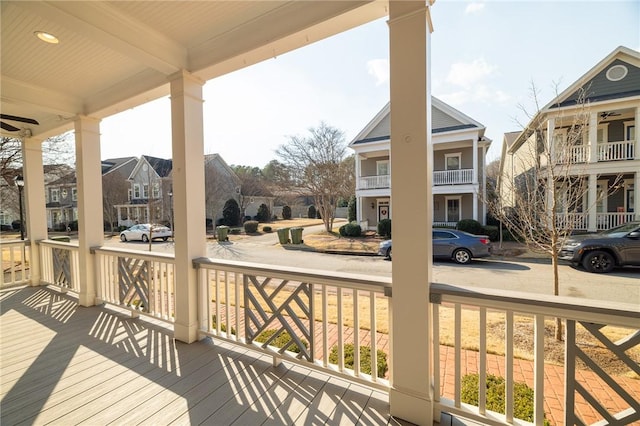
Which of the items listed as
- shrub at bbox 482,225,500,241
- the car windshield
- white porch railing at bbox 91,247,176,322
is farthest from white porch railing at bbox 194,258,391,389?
shrub at bbox 482,225,500,241

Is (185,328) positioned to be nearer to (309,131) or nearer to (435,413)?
(435,413)

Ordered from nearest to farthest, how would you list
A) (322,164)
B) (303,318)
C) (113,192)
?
1. (303,318)
2. (322,164)
3. (113,192)

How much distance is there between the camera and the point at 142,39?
2.36m

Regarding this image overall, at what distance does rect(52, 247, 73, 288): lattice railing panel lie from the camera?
4309 mm

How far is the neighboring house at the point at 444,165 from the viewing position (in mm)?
10242

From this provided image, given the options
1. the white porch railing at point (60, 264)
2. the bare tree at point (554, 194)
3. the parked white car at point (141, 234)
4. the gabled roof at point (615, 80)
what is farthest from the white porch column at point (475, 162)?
the parked white car at point (141, 234)

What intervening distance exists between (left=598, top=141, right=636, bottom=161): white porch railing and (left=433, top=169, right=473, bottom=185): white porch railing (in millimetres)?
3620

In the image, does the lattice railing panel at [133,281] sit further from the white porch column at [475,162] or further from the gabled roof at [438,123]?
the white porch column at [475,162]

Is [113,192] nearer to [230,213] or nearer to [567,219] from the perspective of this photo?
[230,213]

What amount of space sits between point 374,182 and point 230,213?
11.8 meters

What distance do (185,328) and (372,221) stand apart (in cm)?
1161

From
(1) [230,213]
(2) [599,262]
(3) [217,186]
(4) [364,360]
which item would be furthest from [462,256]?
(1) [230,213]

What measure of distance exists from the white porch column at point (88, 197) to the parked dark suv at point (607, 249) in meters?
8.58

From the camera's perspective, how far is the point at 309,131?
13.2 meters
